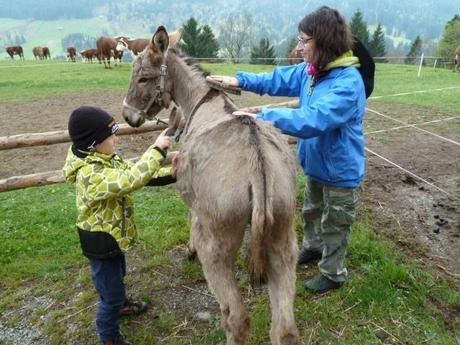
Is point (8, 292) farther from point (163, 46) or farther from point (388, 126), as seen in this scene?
point (388, 126)

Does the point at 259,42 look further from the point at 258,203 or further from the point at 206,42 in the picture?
the point at 258,203

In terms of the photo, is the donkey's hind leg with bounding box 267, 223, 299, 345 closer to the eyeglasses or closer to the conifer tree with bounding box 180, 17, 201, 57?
the eyeglasses

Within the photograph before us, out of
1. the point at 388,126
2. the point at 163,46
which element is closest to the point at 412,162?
the point at 388,126

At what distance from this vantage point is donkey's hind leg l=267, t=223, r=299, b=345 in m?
2.38

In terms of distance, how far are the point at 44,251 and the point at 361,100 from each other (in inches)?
149

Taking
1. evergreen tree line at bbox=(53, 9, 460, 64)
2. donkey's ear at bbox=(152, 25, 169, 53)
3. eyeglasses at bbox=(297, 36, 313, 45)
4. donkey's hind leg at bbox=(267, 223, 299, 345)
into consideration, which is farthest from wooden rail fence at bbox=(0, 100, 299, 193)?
evergreen tree line at bbox=(53, 9, 460, 64)

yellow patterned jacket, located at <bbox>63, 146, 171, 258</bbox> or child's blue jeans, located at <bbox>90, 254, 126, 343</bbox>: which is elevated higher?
yellow patterned jacket, located at <bbox>63, 146, 171, 258</bbox>

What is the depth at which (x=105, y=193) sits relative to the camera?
2.49 metres

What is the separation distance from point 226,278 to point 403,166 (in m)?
5.32

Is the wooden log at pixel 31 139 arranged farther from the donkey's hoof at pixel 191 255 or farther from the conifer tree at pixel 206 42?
the conifer tree at pixel 206 42

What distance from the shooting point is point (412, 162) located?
6.92m

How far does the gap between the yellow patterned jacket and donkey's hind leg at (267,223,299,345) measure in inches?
37.4

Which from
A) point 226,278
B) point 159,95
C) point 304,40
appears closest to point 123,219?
point 226,278

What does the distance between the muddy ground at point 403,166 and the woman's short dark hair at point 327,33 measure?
2497 mm
